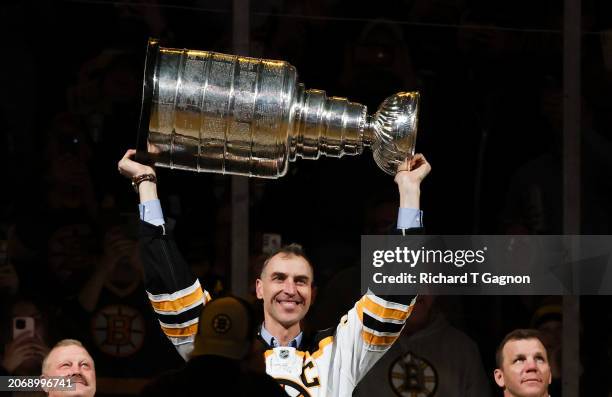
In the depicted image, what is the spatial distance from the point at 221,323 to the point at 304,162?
120 centimetres

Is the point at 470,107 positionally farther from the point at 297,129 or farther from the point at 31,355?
the point at 31,355

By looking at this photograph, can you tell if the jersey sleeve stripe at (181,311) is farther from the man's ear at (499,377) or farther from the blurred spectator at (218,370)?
the man's ear at (499,377)

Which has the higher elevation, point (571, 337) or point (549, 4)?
point (549, 4)

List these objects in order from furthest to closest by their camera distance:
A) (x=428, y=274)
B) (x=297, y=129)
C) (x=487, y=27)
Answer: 1. (x=487, y=27)
2. (x=428, y=274)
3. (x=297, y=129)

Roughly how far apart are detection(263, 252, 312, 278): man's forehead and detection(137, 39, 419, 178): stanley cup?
33 centimetres

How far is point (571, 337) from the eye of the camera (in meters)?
3.97

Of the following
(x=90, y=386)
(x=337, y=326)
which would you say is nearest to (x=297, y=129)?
(x=337, y=326)

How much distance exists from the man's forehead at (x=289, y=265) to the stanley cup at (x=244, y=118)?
33cm

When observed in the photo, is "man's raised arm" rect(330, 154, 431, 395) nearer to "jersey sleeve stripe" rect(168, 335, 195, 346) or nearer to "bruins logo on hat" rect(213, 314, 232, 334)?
"jersey sleeve stripe" rect(168, 335, 195, 346)

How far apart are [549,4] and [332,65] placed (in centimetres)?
67

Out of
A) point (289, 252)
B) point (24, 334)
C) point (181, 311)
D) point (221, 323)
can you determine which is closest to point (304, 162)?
point (289, 252)

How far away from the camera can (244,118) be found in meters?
3.24

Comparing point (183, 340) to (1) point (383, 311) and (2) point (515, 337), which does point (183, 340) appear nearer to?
(1) point (383, 311)

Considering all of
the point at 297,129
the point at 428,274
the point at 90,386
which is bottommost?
the point at 90,386
